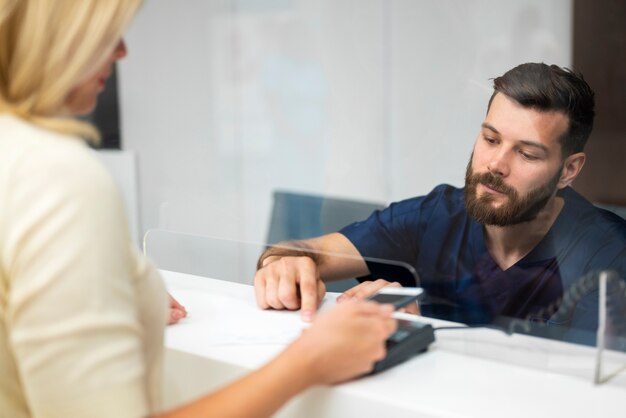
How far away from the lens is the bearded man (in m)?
1.11

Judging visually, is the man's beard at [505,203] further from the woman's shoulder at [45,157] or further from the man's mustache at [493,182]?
the woman's shoulder at [45,157]

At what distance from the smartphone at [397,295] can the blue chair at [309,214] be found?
2.63ft

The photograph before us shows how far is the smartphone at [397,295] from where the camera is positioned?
36.5 inches

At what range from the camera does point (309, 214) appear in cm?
225

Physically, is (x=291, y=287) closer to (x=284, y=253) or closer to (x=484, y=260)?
(x=284, y=253)

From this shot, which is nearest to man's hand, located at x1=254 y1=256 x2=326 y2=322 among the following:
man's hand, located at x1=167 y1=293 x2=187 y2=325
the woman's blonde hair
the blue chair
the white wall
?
man's hand, located at x1=167 y1=293 x2=187 y2=325

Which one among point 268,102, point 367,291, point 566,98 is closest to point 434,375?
point 367,291

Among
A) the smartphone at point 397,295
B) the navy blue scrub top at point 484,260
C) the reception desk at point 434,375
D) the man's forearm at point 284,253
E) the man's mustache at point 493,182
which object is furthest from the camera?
the man's mustache at point 493,182

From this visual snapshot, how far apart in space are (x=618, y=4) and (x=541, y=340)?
72cm

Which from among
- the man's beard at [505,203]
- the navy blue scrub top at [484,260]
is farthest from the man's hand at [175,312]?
the man's beard at [505,203]

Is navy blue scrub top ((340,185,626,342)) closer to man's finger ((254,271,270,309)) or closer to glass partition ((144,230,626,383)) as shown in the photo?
glass partition ((144,230,626,383))

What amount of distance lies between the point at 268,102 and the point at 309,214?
2.25 ft

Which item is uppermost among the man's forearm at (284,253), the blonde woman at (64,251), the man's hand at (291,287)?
the blonde woman at (64,251)

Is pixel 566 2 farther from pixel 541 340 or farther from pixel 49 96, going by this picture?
pixel 49 96
